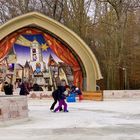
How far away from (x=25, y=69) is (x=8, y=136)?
84.2 feet

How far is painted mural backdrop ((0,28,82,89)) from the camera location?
37250 millimetres

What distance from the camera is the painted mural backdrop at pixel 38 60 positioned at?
37250 millimetres

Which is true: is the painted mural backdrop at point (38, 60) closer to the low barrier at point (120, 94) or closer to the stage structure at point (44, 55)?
the stage structure at point (44, 55)

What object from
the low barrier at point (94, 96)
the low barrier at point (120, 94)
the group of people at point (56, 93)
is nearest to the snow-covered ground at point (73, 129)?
the group of people at point (56, 93)

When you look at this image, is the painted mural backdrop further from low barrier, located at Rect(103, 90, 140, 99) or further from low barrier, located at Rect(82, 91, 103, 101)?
low barrier, located at Rect(82, 91, 103, 101)

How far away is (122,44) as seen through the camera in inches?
1984

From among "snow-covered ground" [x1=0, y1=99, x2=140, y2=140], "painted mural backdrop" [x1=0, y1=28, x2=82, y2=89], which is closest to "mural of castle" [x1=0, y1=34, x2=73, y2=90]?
"painted mural backdrop" [x1=0, y1=28, x2=82, y2=89]

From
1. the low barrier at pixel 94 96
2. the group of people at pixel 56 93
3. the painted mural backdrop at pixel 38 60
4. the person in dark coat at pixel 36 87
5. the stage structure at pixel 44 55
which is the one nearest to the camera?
the group of people at pixel 56 93

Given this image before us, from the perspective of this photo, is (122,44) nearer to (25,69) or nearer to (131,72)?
(131,72)

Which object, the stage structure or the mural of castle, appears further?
the mural of castle

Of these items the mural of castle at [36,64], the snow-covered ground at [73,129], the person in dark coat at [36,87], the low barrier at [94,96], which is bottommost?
the snow-covered ground at [73,129]

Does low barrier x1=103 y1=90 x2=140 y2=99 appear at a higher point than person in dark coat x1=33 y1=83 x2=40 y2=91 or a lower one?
lower

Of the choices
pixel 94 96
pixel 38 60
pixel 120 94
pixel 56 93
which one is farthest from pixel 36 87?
pixel 56 93

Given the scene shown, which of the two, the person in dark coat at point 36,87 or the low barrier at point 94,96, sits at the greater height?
the person in dark coat at point 36,87
